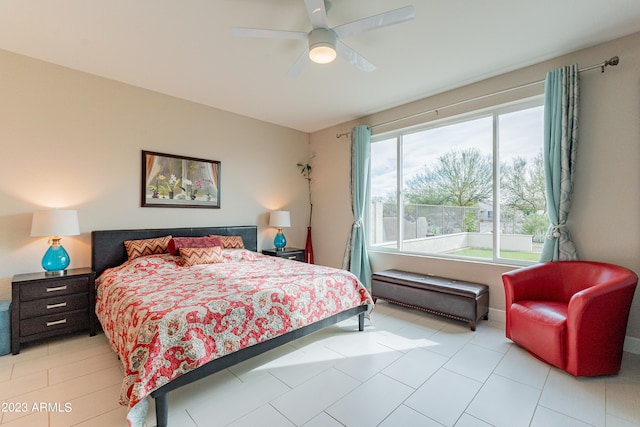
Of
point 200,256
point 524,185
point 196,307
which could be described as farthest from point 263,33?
point 524,185

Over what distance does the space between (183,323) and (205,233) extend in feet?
8.10

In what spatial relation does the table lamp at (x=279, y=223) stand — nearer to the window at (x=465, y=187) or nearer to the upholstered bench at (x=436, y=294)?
the window at (x=465, y=187)

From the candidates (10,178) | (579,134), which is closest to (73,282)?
(10,178)

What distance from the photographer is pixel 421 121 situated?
402cm

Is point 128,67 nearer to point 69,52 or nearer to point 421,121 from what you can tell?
Answer: point 69,52

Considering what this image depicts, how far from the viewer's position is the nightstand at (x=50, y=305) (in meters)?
2.58

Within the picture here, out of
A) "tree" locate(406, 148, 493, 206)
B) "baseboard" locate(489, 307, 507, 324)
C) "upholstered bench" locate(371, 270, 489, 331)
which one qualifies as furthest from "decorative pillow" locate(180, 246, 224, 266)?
"baseboard" locate(489, 307, 507, 324)

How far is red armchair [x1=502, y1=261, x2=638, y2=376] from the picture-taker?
6.93ft

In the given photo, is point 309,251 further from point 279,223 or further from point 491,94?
point 491,94

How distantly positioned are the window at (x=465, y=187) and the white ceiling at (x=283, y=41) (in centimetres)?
63

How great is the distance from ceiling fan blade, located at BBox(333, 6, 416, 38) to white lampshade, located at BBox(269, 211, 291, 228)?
2966 millimetres

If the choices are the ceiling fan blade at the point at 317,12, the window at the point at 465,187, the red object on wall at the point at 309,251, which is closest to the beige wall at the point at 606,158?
the window at the point at 465,187

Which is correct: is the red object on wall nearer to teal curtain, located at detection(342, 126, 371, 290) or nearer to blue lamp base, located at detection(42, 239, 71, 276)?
teal curtain, located at detection(342, 126, 371, 290)

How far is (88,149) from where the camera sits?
3275 millimetres
